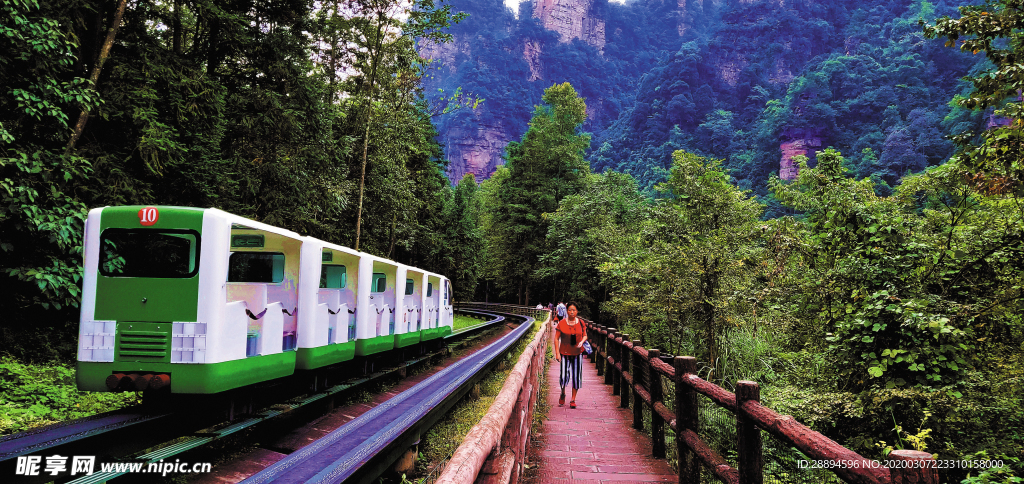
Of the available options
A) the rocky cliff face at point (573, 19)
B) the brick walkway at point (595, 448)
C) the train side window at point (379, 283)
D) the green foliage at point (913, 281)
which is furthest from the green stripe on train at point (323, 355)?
the rocky cliff face at point (573, 19)

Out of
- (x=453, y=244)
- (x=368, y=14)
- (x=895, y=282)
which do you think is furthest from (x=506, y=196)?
(x=895, y=282)

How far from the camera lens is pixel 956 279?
7.29 m

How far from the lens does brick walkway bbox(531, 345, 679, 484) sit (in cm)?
560

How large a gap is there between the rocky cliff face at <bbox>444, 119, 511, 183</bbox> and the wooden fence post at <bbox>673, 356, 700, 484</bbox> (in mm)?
140385

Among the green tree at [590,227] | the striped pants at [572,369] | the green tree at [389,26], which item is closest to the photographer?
the striped pants at [572,369]

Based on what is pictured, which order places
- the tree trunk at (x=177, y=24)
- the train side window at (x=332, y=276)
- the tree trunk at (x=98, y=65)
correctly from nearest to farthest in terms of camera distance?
the train side window at (x=332, y=276), the tree trunk at (x=98, y=65), the tree trunk at (x=177, y=24)

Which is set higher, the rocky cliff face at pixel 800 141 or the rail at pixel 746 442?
the rocky cliff face at pixel 800 141

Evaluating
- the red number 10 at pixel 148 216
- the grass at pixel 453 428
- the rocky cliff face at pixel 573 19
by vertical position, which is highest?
the rocky cliff face at pixel 573 19

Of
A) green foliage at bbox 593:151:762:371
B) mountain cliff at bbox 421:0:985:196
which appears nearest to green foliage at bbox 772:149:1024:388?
green foliage at bbox 593:151:762:371

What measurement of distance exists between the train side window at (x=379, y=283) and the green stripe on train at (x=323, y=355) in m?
1.65

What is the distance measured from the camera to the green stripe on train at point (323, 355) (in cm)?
882

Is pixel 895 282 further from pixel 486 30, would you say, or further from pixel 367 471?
pixel 486 30

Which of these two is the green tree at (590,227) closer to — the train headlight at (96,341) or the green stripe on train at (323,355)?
the green stripe on train at (323,355)

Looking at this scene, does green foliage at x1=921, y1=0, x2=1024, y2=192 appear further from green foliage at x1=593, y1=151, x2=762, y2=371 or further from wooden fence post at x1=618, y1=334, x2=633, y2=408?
green foliage at x1=593, y1=151, x2=762, y2=371
